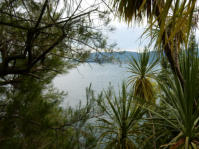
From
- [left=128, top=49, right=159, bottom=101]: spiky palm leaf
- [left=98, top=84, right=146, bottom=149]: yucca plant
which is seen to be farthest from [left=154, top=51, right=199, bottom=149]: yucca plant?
[left=128, top=49, right=159, bottom=101]: spiky palm leaf

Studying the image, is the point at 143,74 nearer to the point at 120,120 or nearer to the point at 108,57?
the point at 120,120

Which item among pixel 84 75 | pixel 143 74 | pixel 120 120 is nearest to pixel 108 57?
pixel 84 75

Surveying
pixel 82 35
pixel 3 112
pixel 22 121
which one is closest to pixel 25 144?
pixel 22 121

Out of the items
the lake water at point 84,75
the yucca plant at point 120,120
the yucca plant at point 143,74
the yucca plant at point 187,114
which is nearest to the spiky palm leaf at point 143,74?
the yucca plant at point 143,74

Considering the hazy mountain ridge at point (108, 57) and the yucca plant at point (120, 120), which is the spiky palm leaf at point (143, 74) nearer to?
the yucca plant at point (120, 120)

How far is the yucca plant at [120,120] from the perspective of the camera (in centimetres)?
140

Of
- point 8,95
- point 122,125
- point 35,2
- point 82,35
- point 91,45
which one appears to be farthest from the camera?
point 122,125

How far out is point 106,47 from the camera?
116cm

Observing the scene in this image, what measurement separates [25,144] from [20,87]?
21.2 inches

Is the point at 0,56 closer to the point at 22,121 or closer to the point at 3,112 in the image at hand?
the point at 3,112

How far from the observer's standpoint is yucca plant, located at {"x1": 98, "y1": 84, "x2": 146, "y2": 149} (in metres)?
A: 1.40

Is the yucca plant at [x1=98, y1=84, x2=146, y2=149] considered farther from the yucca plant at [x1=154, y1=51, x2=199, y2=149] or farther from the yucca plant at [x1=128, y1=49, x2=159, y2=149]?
the yucca plant at [x1=128, y1=49, x2=159, y2=149]

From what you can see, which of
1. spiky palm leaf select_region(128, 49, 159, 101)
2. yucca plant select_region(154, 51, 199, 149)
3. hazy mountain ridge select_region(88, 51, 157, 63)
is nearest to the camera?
yucca plant select_region(154, 51, 199, 149)

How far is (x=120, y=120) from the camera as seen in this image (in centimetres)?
147
